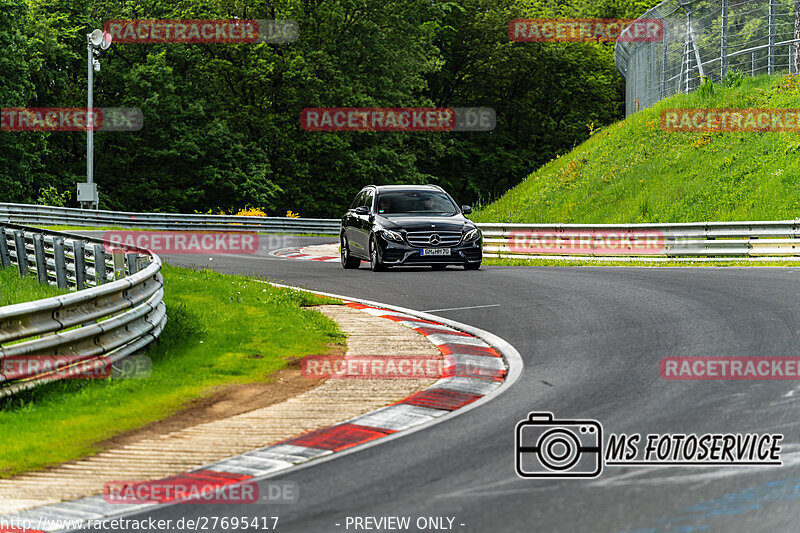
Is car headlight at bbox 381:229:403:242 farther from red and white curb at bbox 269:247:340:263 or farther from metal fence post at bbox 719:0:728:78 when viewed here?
metal fence post at bbox 719:0:728:78

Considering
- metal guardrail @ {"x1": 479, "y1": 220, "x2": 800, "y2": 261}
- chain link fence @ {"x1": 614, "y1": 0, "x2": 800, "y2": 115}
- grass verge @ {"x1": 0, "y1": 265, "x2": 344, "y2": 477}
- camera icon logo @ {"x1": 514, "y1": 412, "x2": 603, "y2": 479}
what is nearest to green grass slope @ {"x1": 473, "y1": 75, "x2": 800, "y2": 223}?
chain link fence @ {"x1": 614, "y1": 0, "x2": 800, "y2": 115}

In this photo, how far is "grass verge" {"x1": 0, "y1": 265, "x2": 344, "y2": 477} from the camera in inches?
288

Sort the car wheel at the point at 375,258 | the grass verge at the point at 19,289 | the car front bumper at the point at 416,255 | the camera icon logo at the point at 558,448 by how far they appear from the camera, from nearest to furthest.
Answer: the camera icon logo at the point at 558,448 < the grass verge at the point at 19,289 < the car front bumper at the point at 416,255 < the car wheel at the point at 375,258

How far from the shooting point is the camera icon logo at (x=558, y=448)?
19.7 ft

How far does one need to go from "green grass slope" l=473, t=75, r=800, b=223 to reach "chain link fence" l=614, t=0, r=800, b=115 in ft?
2.15

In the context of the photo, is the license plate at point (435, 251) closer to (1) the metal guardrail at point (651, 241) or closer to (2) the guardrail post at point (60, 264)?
(1) the metal guardrail at point (651, 241)

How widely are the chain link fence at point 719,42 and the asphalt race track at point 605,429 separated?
17459 millimetres

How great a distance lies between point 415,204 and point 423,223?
130 centimetres

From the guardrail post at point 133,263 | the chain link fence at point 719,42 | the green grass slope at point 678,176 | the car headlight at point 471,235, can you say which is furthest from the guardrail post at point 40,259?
the chain link fence at point 719,42

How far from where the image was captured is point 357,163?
58.9m

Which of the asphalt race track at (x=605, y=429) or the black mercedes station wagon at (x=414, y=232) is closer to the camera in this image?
the asphalt race track at (x=605, y=429)

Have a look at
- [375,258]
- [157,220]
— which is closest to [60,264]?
[375,258]

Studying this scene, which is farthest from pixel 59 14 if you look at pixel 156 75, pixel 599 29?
pixel 599 29

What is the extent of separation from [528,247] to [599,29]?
164 feet
